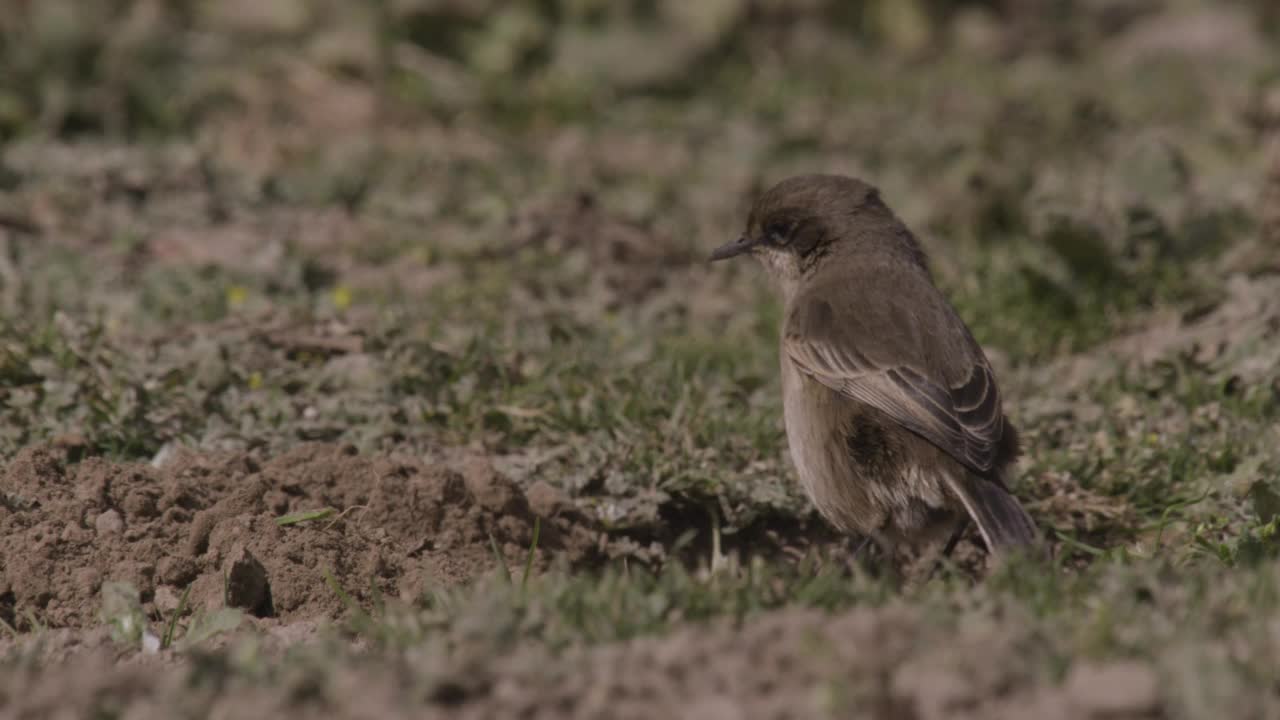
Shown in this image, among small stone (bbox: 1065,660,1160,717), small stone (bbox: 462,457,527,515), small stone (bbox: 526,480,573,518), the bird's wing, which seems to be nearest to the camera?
small stone (bbox: 1065,660,1160,717)

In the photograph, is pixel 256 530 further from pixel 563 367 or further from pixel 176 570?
pixel 563 367

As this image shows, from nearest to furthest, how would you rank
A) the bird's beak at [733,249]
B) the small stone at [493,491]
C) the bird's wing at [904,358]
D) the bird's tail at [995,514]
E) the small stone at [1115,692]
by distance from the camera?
the small stone at [1115,692]
the bird's tail at [995,514]
the bird's wing at [904,358]
the small stone at [493,491]
the bird's beak at [733,249]

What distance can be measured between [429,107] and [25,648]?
7.04 m

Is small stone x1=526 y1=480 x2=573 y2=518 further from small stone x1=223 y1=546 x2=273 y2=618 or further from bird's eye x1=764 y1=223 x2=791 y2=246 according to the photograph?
bird's eye x1=764 y1=223 x2=791 y2=246

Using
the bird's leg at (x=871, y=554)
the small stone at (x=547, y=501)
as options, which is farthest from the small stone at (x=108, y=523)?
the bird's leg at (x=871, y=554)

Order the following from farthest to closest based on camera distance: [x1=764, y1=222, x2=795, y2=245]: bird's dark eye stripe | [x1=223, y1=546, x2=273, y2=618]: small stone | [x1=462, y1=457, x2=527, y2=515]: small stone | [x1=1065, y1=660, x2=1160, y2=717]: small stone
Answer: [x1=764, y1=222, x2=795, y2=245]: bird's dark eye stripe, [x1=462, y1=457, x2=527, y2=515]: small stone, [x1=223, y1=546, x2=273, y2=618]: small stone, [x1=1065, y1=660, x2=1160, y2=717]: small stone

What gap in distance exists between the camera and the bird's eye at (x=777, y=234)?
6.66 metres

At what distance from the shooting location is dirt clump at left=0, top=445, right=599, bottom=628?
5406 millimetres

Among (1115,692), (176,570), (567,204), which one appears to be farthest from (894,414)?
(567,204)

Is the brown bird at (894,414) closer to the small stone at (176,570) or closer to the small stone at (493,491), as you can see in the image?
the small stone at (493,491)

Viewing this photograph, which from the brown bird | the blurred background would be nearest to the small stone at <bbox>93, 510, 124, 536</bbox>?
the blurred background

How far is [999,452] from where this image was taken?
18.3ft

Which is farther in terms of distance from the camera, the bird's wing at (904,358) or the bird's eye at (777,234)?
the bird's eye at (777,234)

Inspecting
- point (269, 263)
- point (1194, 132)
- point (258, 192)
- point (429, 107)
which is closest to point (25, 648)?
point (269, 263)
